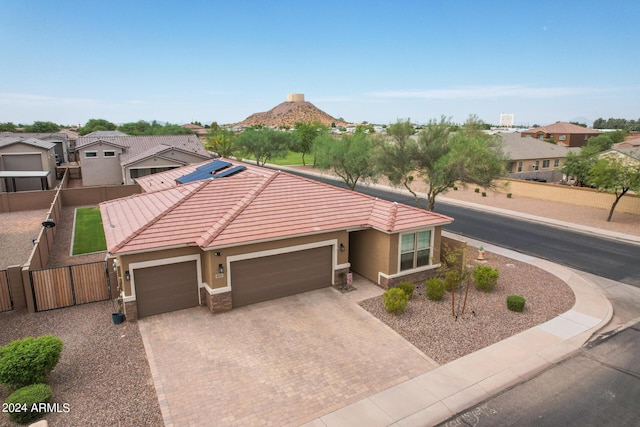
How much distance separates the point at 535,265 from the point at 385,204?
8587 millimetres

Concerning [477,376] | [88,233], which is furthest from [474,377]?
[88,233]

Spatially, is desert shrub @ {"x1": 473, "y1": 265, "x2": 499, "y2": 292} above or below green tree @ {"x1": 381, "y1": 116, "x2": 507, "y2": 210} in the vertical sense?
below

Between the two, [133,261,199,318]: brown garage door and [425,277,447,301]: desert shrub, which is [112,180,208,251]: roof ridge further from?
[425,277,447,301]: desert shrub

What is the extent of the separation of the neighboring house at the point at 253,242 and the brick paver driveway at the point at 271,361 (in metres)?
0.93

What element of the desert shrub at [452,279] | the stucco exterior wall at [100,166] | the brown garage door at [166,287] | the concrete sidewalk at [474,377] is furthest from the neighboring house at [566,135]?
the brown garage door at [166,287]

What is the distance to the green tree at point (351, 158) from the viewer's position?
112 feet

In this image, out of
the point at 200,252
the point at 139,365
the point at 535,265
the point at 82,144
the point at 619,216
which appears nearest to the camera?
the point at 139,365

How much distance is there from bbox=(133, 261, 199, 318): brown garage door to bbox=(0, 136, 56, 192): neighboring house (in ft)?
105

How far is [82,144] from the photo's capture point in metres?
45.1

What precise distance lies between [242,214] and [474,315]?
→ 31.0 feet

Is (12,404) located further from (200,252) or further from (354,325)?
(354,325)

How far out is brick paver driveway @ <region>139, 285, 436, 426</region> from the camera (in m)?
9.95

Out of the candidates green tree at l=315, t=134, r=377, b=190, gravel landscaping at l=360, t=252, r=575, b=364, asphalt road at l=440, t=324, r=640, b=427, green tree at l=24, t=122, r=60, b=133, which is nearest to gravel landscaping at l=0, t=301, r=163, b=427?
asphalt road at l=440, t=324, r=640, b=427

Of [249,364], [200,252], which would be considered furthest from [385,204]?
[249,364]
